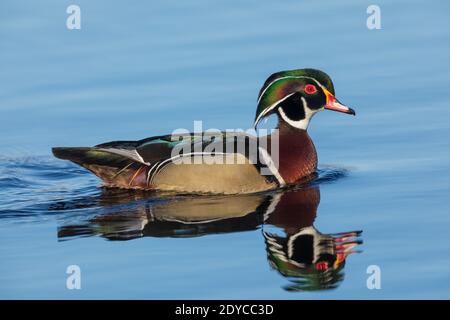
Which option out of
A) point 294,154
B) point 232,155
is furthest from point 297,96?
point 232,155

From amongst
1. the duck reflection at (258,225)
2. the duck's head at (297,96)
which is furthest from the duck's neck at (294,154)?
the duck reflection at (258,225)

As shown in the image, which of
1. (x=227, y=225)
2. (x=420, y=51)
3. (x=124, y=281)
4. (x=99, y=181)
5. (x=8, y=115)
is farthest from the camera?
(x=420, y=51)

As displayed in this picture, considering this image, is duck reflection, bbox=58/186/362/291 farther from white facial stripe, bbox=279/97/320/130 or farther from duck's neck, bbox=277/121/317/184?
white facial stripe, bbox=279/97/320/130

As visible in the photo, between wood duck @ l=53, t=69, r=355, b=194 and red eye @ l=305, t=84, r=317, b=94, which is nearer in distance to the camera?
wood duck @ l=53, t=69, r=355, b=194

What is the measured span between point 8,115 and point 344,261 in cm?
643

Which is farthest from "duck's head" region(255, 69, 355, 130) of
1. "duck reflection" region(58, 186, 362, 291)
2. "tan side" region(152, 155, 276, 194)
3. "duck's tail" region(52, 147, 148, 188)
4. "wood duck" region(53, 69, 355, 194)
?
"duck's tail" region(52, 147, 148, 188)

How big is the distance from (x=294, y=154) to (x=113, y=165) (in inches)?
84.5

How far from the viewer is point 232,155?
1344 cm

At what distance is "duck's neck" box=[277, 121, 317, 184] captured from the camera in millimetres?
13688

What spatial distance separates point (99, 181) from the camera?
1421 centimetres

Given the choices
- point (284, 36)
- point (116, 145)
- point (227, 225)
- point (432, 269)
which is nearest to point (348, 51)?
point (284, 36)

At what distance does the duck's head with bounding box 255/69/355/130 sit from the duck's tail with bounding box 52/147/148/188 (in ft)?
5.16

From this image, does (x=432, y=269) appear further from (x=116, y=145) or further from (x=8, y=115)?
(x=8, y=115)

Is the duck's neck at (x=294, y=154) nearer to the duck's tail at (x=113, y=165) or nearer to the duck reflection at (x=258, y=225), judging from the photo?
the duck reflection at (x=258, y=225)
